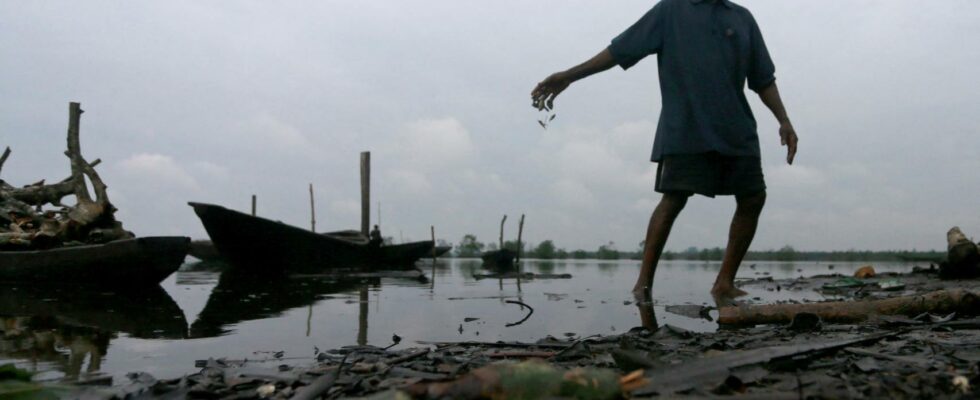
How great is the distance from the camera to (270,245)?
40.7ft

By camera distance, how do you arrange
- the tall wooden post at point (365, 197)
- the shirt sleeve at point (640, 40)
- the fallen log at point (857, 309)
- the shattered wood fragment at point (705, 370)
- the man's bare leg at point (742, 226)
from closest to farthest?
the shattered wood fragment at point (705, 370), the fallen log at point (857, 309), the shirt sleeve at point (640, 40), the man's bare leg at point (742, 226), the tall wooden post at point (365, 197)

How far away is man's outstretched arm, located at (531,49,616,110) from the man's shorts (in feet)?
2.46

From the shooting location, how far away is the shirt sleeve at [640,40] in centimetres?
459

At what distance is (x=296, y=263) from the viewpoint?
517 inches

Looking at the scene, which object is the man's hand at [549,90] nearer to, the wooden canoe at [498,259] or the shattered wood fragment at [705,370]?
the shattered wood fragment at [705,370]

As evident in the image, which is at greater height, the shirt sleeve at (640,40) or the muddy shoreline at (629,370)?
the shirt sleeve at (640,40)

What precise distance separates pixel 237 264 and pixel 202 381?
38.6 feet

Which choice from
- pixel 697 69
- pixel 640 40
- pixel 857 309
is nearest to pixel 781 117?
pixel 697 69

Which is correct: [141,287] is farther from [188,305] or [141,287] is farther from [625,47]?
[625,47]

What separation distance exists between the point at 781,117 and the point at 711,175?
0.88m

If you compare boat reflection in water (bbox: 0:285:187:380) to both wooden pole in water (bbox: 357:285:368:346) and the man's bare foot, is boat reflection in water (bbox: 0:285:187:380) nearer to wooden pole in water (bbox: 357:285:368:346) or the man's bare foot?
wooden pole in water (bbox: 357:285:368:346)

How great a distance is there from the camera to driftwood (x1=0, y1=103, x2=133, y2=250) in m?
8.48

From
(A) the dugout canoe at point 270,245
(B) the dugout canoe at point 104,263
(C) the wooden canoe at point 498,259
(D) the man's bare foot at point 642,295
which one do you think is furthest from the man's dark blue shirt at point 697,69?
(C) the wooden canoe at point 498,259

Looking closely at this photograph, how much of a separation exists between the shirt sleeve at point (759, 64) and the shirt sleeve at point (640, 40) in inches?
28.3
